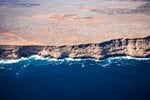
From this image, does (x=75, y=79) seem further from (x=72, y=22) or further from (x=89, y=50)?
(x=72, y=22)

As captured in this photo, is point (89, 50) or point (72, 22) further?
point (72, 22)

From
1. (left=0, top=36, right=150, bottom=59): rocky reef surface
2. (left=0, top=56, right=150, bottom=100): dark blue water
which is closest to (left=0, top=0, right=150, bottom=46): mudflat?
(left=0, top=36, right=150, bottom=59): rocky reef surface

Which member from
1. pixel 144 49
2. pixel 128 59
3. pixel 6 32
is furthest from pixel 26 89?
pixel 6 32

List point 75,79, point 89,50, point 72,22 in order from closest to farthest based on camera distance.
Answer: point 75,79
point 89,50
point 72,22

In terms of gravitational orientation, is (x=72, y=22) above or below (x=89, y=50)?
above

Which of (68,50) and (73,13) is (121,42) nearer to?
(68,50)

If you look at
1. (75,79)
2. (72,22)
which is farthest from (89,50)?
(72,22)

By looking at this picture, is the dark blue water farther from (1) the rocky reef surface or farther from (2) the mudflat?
(2) the mudflat
